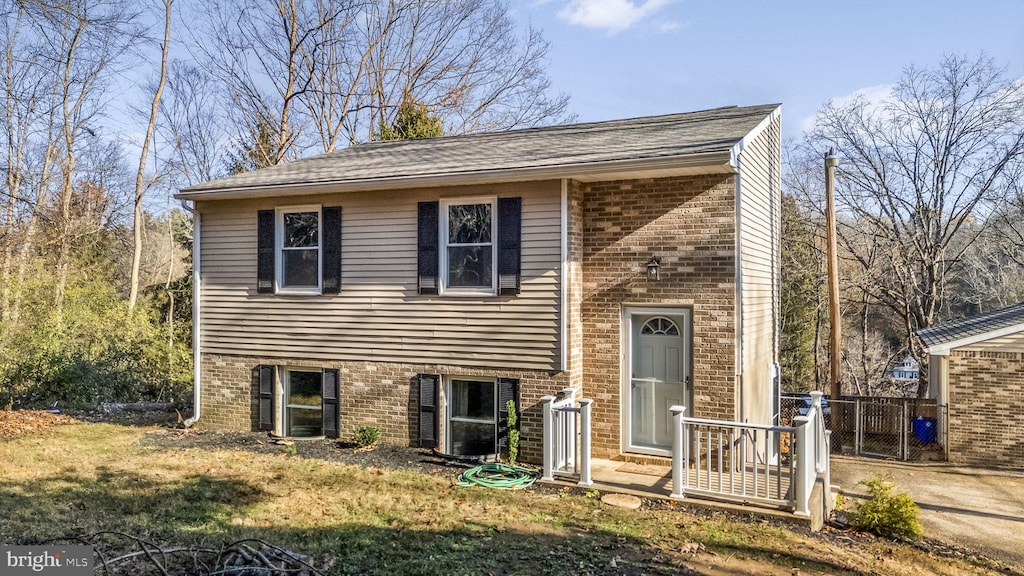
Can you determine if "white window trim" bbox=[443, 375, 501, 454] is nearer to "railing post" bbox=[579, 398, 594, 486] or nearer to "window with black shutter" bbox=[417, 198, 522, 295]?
"window with black shutter" bbox=[417, 198, 522, 295]

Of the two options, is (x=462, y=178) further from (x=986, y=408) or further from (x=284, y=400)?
(x=986, y=408)

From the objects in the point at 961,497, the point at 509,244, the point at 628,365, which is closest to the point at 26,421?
the point at 509,244

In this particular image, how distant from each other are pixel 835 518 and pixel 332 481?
228 inches

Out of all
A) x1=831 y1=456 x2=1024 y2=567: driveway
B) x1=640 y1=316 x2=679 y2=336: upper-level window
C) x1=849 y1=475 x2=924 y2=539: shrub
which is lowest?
x1=831 y1=456 x2=1024 y2=567: driveway

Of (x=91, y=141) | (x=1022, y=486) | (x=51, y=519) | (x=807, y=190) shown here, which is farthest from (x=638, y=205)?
(x=91, y=141)

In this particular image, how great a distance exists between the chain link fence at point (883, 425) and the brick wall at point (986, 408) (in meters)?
0.75

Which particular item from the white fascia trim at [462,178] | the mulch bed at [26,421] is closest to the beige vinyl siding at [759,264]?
the white fascia trim at [462,178]

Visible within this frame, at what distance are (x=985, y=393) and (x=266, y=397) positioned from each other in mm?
12825

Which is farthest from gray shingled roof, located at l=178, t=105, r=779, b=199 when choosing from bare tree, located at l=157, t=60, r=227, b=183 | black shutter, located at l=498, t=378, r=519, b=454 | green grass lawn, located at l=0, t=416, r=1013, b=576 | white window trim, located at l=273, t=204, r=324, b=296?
bare tree, located at l=157, t=60, r=227, b=183

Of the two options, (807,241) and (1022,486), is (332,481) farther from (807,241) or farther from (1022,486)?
(807,241)

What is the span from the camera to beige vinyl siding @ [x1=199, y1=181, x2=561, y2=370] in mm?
8508

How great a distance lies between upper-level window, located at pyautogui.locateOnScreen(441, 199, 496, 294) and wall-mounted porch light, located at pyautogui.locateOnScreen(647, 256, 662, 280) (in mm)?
2040

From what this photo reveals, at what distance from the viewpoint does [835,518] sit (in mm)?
7465

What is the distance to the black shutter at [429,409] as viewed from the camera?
9.11m
